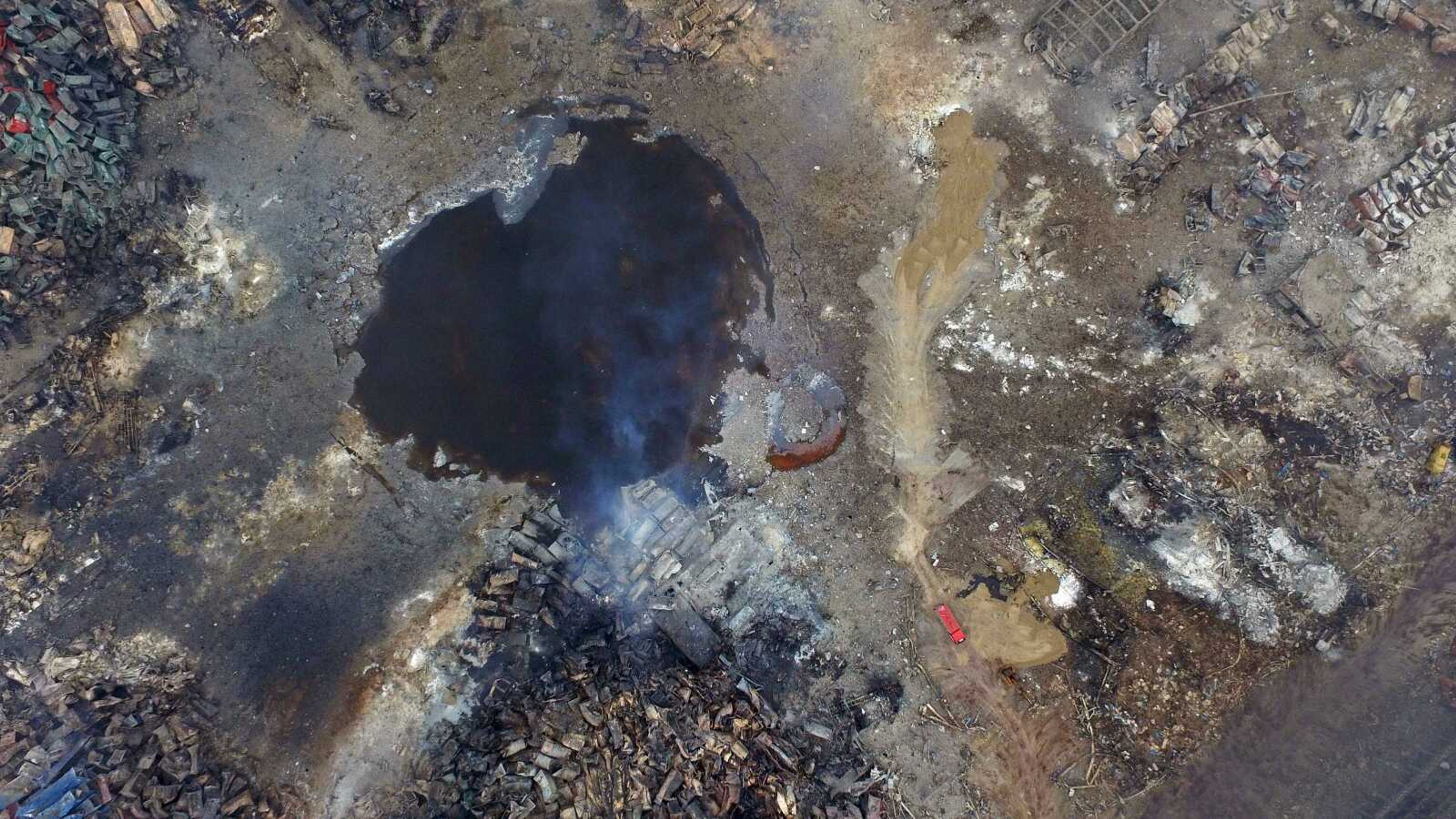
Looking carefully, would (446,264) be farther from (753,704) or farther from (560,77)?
(753,704)

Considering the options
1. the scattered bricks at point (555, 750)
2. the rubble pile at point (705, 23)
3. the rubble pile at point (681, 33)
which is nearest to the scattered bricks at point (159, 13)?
the rubble pile at point (681, 33)

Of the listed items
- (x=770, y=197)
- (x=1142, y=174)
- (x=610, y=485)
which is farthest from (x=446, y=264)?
(x=1142, y=174)

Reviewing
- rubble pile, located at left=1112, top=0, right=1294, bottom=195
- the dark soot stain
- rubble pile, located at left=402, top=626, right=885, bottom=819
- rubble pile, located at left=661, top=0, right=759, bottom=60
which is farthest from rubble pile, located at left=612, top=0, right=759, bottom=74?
rubble pile, located at left=402, top=626, right=885, bottom=819

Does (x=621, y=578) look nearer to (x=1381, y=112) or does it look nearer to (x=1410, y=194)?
(x=1410, y=194)

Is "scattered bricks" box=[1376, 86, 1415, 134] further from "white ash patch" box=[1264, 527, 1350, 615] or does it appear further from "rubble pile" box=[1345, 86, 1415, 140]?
"white ash patch" box=[1264, 527, 1350, 615]

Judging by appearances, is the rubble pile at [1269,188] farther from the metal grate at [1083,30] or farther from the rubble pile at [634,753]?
the rubble pile at [634,753]

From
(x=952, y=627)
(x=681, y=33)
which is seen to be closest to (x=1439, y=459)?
(x=952, y=627)
